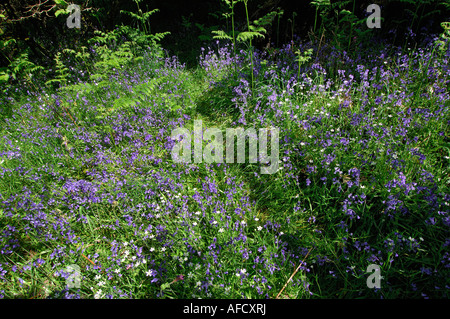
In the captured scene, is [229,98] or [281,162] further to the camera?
[229,98]

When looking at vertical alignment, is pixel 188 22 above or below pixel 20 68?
above

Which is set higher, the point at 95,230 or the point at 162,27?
the point at 162,27

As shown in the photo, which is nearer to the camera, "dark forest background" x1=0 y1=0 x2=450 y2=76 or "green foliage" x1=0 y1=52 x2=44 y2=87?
"dark forest background" x1=0 y1=0 x2=450 y2=76

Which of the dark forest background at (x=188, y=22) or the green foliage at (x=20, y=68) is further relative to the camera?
the green foliage at (x=20, y=68)

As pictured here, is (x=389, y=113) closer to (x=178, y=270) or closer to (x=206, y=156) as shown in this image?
(x=206, y=156)

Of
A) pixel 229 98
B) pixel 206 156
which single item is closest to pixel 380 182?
pixel 206 156

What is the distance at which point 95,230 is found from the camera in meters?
2.89

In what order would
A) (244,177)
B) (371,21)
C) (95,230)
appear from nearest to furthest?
1. (95,230)
2. (244,177)
3. (371,21)

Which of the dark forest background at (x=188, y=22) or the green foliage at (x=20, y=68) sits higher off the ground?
the dark forest background at (x=188, y=22)

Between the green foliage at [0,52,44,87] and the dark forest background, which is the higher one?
the dark forest background

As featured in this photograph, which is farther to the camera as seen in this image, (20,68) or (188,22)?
(188,22)
